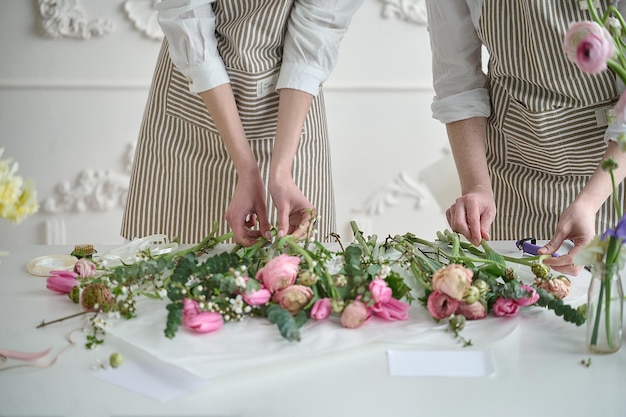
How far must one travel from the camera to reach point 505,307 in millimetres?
1010

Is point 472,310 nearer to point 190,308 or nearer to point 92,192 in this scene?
point 190,308

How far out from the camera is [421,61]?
9.83 feet

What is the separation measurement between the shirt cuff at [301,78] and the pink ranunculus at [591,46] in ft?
2.51

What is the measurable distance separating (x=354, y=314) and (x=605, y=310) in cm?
30

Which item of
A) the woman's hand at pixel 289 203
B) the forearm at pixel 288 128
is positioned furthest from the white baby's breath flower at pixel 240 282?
the forearm at pixel 288 128

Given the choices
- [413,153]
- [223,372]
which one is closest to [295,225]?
[223,372]

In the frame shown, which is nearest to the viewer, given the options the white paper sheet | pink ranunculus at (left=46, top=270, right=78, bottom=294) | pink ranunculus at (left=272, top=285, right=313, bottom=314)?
the white paper sheet

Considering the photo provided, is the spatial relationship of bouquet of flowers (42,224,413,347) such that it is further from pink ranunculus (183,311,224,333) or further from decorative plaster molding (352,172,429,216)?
decorative plaster molding (352,172,429,216)

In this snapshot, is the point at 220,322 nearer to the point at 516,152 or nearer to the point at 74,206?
the point at 516,152

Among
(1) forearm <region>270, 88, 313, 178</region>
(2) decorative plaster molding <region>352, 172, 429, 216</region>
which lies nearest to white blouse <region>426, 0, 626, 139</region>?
(1) forearm <region>270, 88, 313, 178</region>

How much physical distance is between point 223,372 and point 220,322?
0.12 m

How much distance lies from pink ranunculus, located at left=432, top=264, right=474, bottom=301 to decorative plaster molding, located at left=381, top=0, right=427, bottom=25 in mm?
2133

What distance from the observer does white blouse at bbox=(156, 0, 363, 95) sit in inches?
59.7

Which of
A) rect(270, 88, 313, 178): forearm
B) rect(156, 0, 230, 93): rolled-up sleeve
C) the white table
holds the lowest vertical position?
the white table
